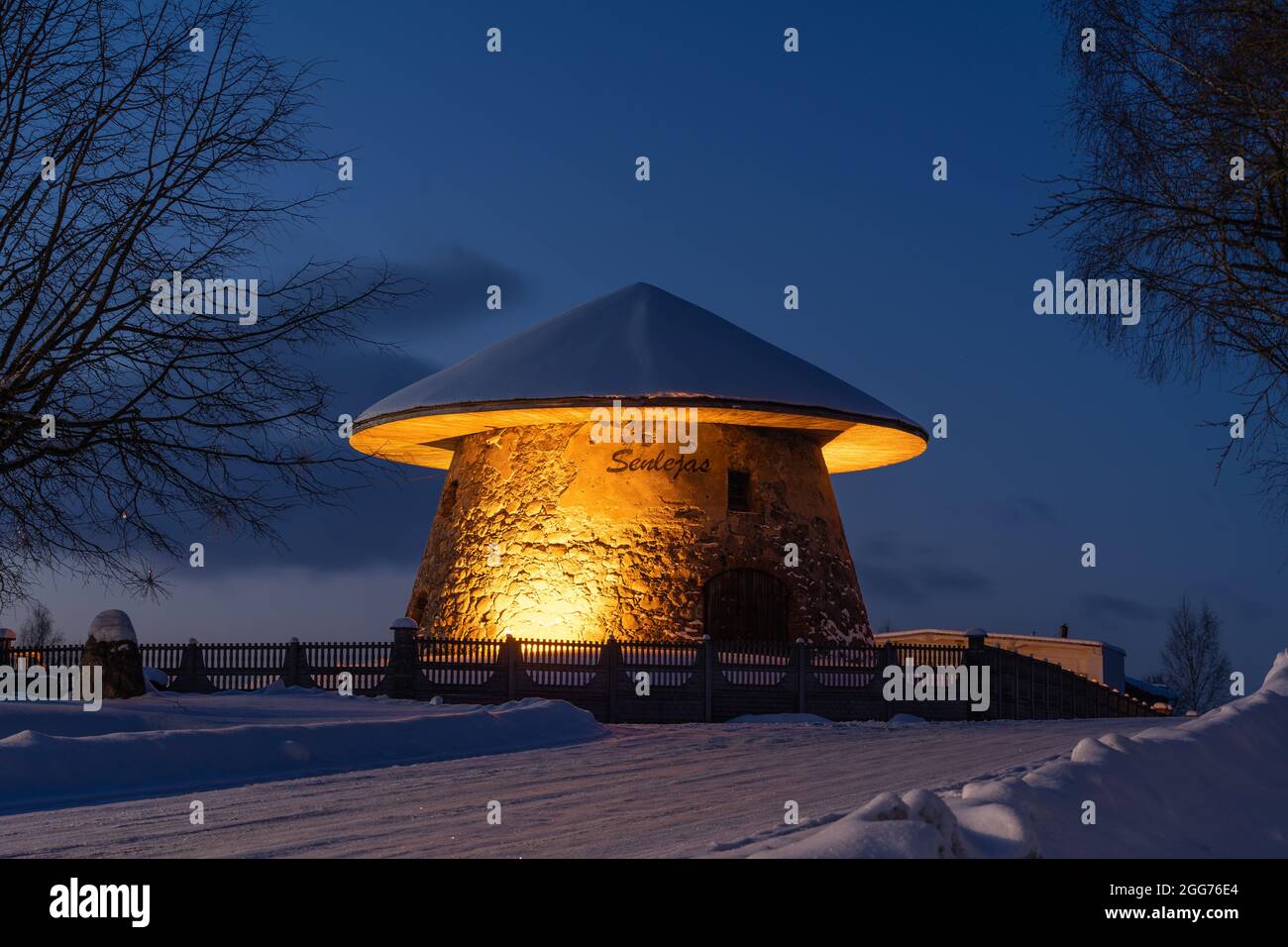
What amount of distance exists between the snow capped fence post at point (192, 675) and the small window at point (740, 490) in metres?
11.1

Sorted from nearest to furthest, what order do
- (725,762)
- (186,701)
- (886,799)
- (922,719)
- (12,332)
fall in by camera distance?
(886,799) < (12,332) < (725,762) < (186,701) < (922,719)

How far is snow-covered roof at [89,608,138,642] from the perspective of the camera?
1938 centimetres

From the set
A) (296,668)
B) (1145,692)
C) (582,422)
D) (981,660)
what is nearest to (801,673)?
(981,660)

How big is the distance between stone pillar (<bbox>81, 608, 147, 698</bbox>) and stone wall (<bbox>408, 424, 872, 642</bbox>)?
32.3ft

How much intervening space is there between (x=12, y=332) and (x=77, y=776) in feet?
12.9

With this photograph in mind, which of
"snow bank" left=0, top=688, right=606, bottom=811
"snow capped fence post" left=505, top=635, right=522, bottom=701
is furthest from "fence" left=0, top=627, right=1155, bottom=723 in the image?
"snow bank" left=0, top=688, right=606, bottom=811

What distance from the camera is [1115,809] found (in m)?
7.60

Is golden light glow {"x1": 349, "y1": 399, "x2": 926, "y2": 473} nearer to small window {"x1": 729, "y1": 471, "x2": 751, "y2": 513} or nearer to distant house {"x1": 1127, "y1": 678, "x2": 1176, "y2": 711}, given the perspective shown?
small window {"x1": 729, "y1": 471, "x2": 751, "y2": 513}

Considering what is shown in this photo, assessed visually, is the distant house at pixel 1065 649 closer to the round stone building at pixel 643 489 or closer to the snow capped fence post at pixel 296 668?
the round stone building at pixel 643 489

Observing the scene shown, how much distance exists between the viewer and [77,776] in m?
11.0

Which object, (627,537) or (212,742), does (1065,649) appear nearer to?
(627,537)

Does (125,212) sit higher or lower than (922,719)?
higher
